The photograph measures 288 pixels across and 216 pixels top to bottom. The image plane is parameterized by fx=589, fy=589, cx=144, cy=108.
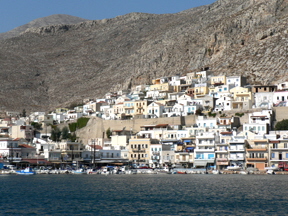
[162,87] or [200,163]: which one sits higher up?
[162,87]

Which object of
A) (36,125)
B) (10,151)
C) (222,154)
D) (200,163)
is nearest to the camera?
(222,154)

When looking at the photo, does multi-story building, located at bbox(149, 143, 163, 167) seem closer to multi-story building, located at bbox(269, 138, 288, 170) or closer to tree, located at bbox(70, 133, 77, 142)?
multi-story building, located at bbox(269, 138, 288, 170)

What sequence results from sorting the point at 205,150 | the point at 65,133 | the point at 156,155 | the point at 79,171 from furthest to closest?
the point at 65,133 < the point at 156,155 < the point at 79,171 < the point at 205,150

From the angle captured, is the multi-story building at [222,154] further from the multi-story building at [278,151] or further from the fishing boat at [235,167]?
the multi-story building at [278,151]

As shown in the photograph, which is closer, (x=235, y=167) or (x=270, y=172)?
(x=270, y=172)

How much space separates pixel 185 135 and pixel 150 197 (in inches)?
1988

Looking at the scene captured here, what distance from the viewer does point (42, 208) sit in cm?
5116

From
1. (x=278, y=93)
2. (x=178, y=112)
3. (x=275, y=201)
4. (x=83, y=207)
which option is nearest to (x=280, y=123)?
(x=278, y=93)

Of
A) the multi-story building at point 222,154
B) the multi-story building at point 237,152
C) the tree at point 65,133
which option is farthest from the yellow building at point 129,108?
the multi-story building at point 237,152

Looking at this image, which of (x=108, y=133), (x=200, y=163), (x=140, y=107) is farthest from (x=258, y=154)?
(x=140, y=107)

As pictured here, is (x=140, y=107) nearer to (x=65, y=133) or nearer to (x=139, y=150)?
(x=65, y=133)

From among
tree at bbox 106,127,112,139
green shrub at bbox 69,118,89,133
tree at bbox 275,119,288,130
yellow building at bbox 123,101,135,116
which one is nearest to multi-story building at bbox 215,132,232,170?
tree at bbox 275,119,288,130

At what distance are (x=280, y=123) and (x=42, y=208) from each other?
5955cm

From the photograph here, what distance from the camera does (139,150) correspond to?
10744 cm
